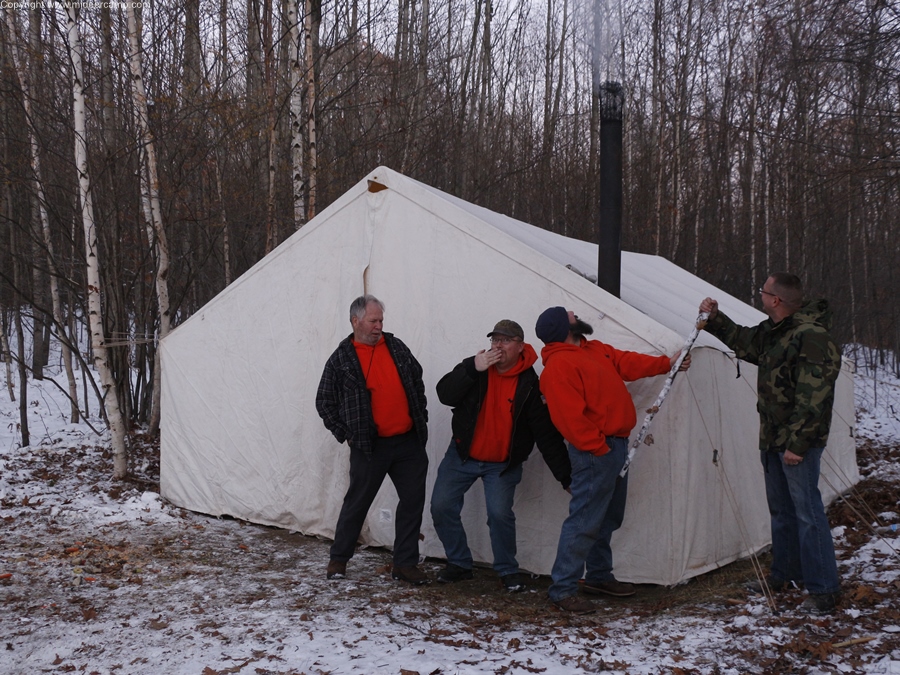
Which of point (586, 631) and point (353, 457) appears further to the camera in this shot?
point (353, 457)

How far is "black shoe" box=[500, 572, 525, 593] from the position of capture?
4.32 meters

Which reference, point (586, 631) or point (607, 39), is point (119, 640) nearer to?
point (586, 631)

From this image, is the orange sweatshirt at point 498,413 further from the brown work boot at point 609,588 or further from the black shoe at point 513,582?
the brown work boot at point 609,588

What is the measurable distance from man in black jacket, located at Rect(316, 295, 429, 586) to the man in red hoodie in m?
0.94

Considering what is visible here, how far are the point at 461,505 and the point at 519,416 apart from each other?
0.66 meters

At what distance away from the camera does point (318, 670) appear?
10.3 ft

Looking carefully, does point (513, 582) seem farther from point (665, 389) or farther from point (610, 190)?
point (610, 190)

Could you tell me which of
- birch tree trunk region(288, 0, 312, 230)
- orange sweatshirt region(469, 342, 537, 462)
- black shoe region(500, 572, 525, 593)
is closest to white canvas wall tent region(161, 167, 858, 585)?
black shoe region(500, 572, 525, 593)

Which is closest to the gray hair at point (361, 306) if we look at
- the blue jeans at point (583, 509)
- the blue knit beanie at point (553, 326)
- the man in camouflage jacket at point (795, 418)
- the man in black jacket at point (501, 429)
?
the man in black jacket at point (501, 429)

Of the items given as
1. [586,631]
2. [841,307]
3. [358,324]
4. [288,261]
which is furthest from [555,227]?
[586,631]

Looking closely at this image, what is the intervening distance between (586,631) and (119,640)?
2.16m

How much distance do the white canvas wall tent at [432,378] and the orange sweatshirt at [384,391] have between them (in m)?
0.55

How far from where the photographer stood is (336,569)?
451 cm

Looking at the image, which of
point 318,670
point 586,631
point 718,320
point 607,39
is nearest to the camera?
point 318,670
